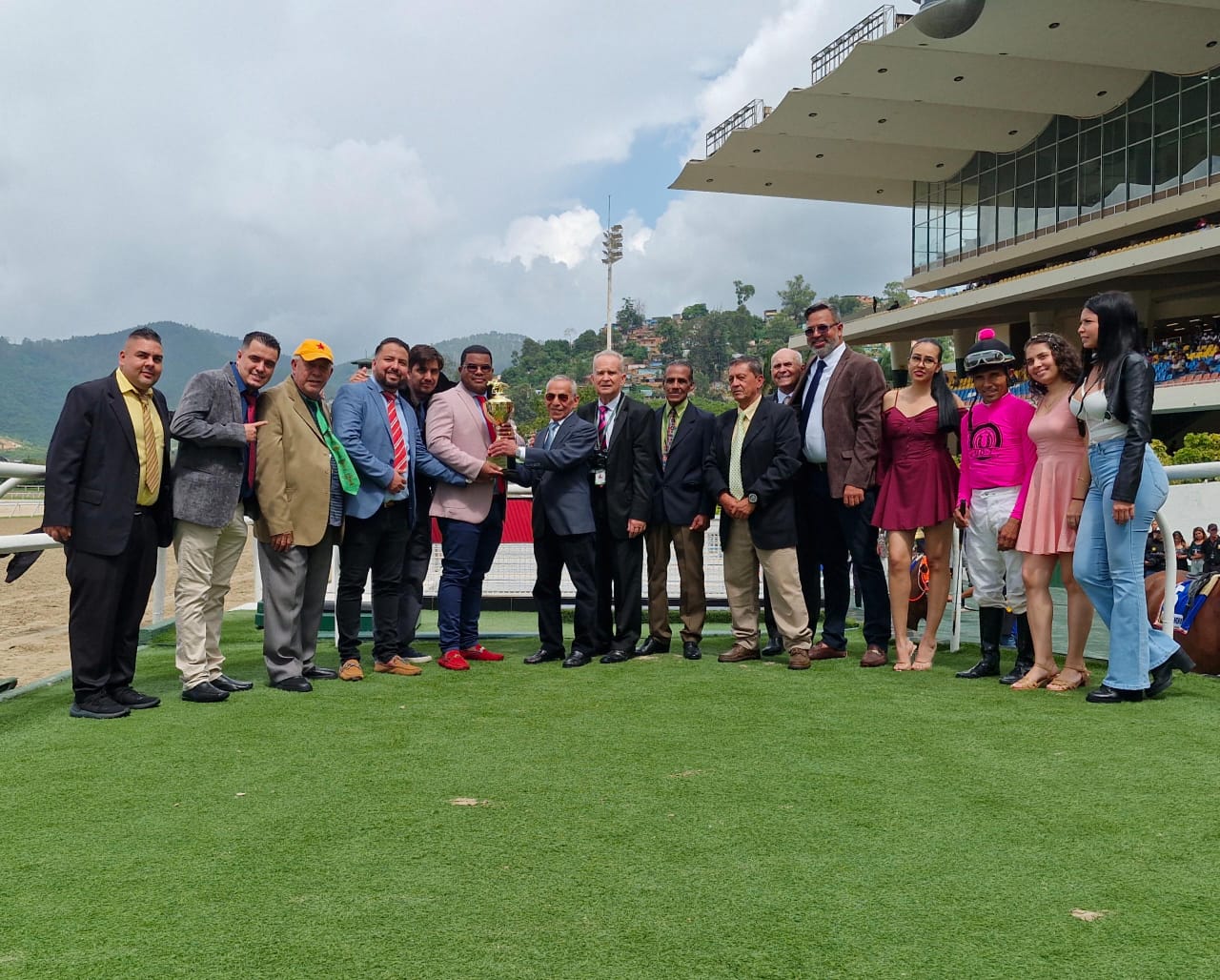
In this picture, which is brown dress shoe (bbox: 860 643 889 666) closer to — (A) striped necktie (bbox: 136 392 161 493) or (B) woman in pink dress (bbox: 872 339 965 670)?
(B) woman in pink dress (bbox: 872 339 965 670)

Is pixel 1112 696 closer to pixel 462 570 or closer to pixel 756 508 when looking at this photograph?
pixel 756 508

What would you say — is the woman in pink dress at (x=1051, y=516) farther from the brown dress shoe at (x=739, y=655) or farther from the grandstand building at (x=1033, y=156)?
the grandstand building at (x=1033, y=156)

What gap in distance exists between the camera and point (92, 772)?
377 cm

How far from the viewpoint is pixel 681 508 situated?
6.29 metres

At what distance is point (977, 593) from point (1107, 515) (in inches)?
37.9

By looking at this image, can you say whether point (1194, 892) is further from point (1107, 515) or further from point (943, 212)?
point (943, 212)

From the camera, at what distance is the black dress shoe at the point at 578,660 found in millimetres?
6031

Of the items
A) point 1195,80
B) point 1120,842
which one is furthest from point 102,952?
point 1195,80

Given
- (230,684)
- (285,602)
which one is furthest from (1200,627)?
(230,684)

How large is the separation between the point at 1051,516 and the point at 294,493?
12.1 ft

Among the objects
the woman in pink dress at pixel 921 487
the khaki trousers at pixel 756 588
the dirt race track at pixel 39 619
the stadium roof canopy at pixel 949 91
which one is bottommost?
the dirt race track at pixel 39 619

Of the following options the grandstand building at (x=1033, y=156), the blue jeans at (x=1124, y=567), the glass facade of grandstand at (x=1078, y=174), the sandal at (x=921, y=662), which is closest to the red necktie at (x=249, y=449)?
the sandal at (x=921, y=662)

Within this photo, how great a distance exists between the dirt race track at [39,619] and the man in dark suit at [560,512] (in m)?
3.40

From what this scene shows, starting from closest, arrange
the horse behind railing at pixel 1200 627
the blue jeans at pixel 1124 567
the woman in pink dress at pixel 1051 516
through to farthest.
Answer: the blue jeans at pixel 1124 567 → the woman in pink dress at pixel 1051 516 → the horse behind railing at pixel 1200 627
